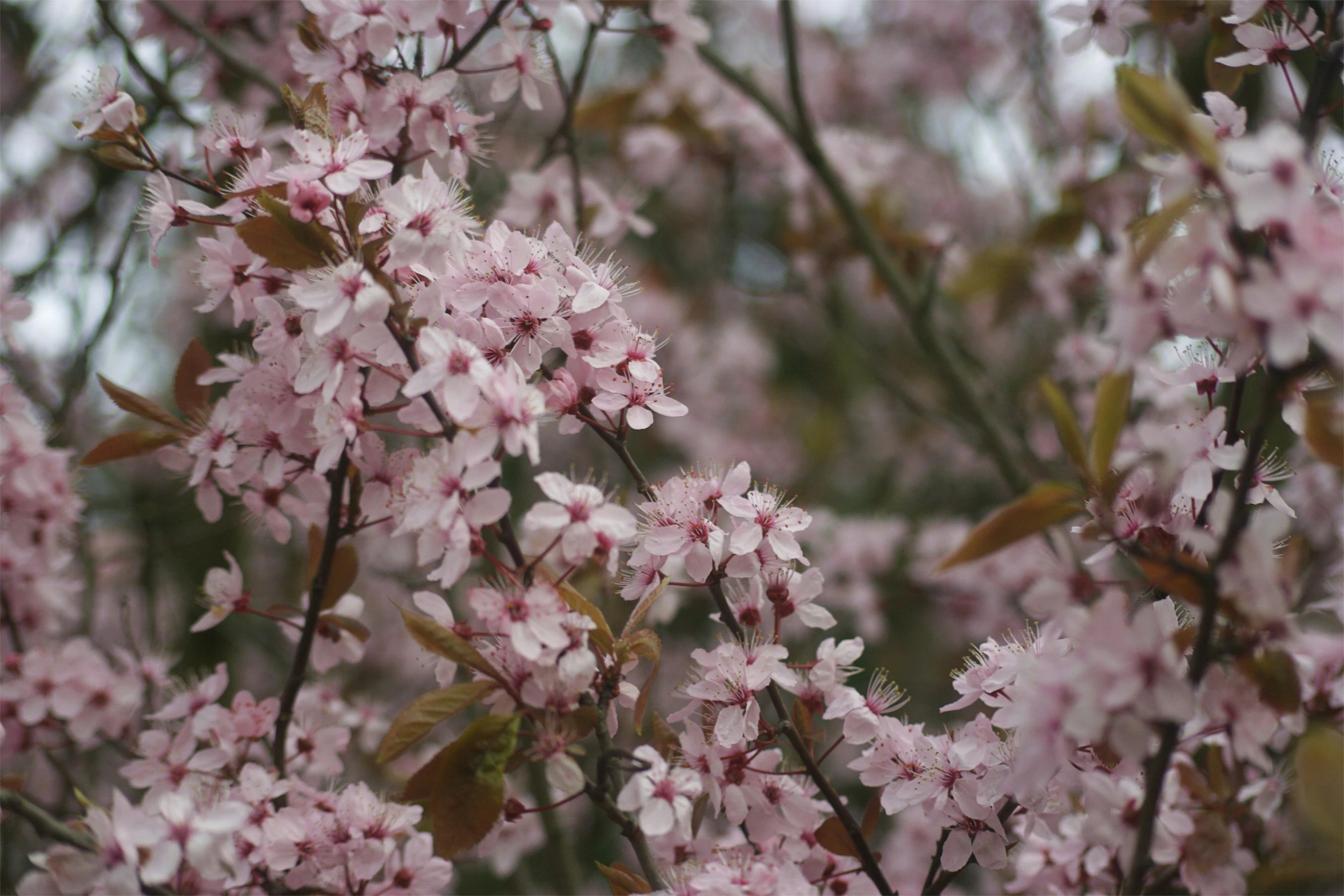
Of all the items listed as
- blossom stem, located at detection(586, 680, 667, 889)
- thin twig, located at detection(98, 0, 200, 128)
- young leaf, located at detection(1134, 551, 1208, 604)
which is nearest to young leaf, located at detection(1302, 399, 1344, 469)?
young leaf, located at detection(1134, 551, 1208, 604)

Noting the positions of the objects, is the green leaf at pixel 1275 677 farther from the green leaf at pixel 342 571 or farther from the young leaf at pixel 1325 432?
the green leaf at pixel 342 571

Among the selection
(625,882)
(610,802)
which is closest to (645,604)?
(610,802)

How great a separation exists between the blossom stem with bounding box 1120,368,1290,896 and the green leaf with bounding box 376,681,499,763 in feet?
1.95

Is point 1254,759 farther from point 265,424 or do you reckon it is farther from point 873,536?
point 873,536

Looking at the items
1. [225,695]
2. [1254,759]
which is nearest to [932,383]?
[225,695]

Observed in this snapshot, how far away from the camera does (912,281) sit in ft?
9.04

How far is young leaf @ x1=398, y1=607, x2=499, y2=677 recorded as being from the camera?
988mm

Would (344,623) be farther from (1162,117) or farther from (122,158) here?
(1162,117)

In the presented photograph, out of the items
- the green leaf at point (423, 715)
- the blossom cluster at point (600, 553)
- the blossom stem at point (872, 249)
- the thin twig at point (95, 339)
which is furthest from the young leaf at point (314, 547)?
the blossom stem at point (872, 249)

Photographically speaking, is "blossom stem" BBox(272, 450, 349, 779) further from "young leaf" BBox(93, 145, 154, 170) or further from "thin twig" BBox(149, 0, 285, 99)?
"thin twig" BBox(149, 0, 285, 99)

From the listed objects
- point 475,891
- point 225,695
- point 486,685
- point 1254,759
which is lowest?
point 475,891

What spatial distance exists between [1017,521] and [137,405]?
110 centimetres

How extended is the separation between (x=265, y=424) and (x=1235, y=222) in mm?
1022

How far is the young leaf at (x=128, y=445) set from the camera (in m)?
1.33
